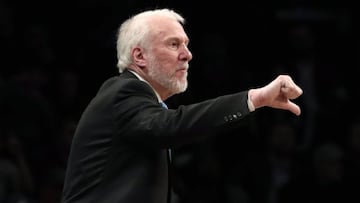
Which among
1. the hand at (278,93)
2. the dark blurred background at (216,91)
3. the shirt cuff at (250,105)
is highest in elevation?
the hand at (278,93)

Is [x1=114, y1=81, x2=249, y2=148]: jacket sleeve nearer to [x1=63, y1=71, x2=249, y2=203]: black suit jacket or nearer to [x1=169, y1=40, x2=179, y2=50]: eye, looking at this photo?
[x1=63, y1=71, x2=249, y2=203]: black suit jacket

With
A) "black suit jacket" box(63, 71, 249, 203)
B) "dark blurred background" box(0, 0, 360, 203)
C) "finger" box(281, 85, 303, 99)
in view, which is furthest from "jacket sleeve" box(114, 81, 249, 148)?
"dark blurred background" box(0, 0, 360, 203)

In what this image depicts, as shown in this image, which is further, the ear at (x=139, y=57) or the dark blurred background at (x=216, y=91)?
the dark blurred background at (x=216, y=91)

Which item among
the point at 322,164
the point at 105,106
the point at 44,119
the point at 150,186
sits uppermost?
the point at 105,106

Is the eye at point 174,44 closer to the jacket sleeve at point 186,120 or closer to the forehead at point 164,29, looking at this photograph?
the forehead at point 164,29

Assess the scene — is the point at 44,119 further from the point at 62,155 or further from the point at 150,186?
the point at 150,186

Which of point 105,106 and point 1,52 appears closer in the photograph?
point 105,106

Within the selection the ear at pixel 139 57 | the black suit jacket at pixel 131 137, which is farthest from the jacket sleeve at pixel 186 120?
the ear at pixel 139 57

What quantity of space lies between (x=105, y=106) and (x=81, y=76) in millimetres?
3260

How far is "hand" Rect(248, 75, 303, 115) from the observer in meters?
2.64

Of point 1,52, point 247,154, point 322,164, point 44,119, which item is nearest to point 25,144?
point 44,119

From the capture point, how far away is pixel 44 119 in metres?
5.61

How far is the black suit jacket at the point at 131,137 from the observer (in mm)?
2732

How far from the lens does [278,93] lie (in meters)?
2.67
